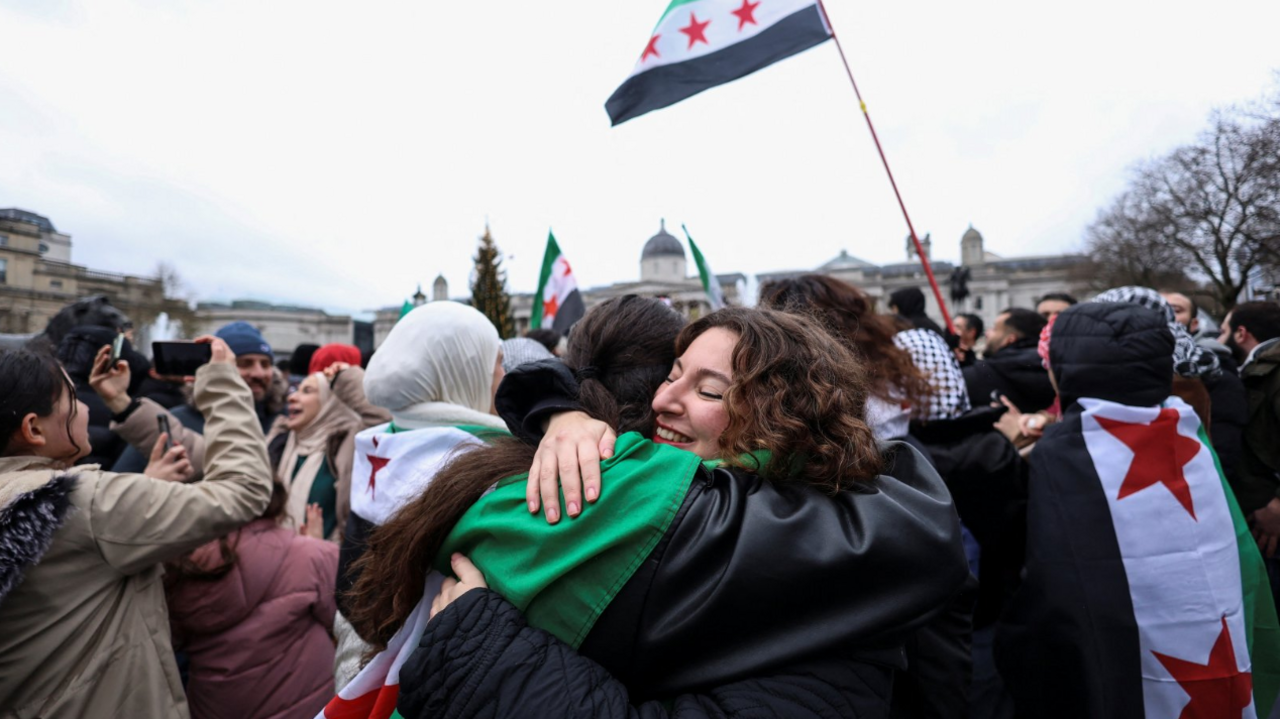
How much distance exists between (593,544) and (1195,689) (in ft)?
7.28

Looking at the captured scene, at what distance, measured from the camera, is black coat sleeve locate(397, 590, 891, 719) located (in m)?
1.07

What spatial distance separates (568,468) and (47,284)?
57283 millimetres

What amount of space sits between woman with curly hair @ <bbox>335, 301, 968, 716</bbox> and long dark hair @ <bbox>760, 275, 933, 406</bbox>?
1.31 meters

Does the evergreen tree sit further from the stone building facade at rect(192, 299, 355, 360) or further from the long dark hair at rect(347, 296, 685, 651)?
the stone building facade at rect(192, 299, 355, 360)

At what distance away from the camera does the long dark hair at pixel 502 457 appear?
1361 millimetres

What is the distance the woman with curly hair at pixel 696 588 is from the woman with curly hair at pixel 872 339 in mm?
1261

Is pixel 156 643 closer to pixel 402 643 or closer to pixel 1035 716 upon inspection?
pixel 402 643

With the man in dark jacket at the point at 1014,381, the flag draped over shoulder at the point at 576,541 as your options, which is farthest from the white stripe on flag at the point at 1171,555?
the flag draped over shoulder at the point at 576,541

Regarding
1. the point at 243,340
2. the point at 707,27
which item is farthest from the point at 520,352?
the point at 707,27

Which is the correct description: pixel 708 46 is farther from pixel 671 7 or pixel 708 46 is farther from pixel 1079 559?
pixel 1079 559

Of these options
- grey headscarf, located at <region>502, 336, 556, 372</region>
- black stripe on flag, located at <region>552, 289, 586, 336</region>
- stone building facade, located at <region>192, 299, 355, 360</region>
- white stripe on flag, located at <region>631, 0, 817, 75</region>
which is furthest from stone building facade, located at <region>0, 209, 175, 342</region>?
grey headscarf, located at <region>502, 336, 556, 372</region>


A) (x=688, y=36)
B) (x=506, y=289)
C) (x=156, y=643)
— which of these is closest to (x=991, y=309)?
(x=506, y=289)

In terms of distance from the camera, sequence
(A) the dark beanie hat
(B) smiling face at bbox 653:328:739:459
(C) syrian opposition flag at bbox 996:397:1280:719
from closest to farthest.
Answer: (B) smiling face at bbox 653:328:739:459, (C) syrian opposition flag at bbox 996:397:1280:719, (A) the dark beanie hat

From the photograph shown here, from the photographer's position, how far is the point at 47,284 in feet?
144
